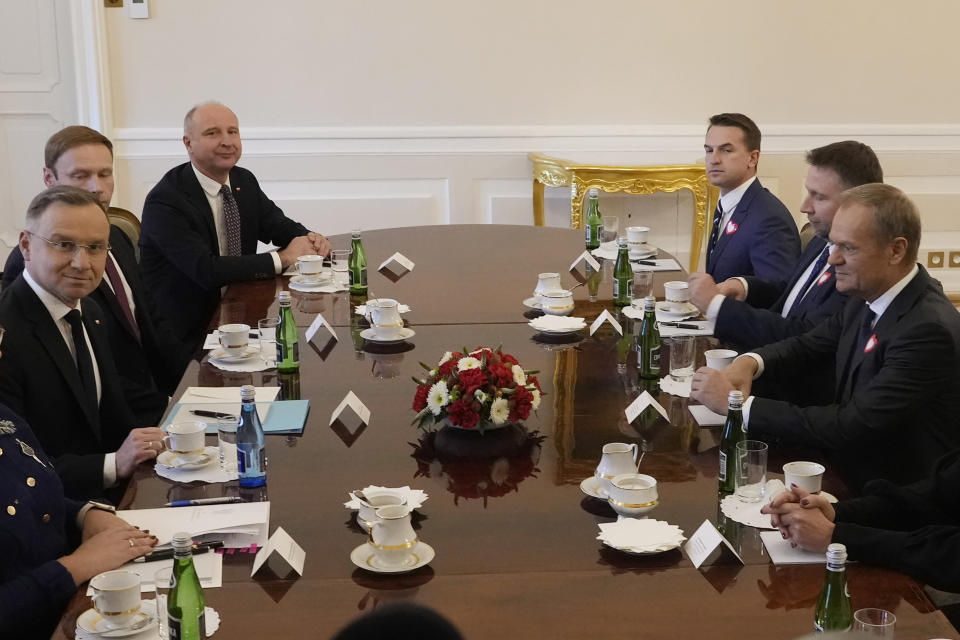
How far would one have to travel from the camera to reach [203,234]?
4.28 m

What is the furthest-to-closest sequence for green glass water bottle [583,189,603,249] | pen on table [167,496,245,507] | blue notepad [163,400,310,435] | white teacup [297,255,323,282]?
green glass water bottle [583,189,603,249], white teacup [297,255,323,282], blue notepad [163,400,310,435], pen on table [167,496,245,507]

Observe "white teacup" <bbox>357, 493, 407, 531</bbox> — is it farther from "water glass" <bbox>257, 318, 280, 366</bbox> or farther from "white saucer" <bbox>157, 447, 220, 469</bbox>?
"water glass" <bbox>257, 318, 280, 366</bbox>

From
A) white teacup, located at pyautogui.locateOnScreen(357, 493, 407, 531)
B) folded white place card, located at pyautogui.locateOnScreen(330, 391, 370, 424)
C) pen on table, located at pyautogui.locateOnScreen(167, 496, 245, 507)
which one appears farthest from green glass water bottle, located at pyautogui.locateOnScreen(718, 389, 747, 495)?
pen on table, located at pyautogui.locateOnScreen(167, 496, 245, 507)

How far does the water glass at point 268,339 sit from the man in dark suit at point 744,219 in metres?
1.76

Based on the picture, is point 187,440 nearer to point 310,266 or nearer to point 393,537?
point 393,537

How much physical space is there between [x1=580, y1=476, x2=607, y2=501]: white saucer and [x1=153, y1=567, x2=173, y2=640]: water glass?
0.81m

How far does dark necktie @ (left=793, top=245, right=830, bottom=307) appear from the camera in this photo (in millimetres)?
3409

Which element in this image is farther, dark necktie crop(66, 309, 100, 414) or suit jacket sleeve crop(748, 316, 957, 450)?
dark necktie crop(66, 309, 100, 414)

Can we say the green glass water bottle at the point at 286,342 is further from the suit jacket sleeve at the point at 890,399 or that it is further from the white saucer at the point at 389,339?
the suit jacket sleeve at the point at 890,399

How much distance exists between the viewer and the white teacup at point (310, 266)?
13.2 ft

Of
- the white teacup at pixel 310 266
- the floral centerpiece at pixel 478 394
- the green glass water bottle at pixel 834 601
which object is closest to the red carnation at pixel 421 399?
the floral centerpiece at pixel 478 394

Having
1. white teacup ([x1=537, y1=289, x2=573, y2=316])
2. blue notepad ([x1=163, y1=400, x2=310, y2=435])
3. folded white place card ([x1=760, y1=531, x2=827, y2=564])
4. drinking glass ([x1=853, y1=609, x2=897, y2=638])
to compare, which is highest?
white teacup ([x1=537, y1=289, x2=573, y2=316])

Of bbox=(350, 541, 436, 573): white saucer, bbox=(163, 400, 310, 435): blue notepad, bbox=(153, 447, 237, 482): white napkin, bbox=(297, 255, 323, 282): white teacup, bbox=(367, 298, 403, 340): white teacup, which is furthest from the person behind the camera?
bbox=(297, 255, 323, 282): white teacup

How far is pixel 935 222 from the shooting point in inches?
259
